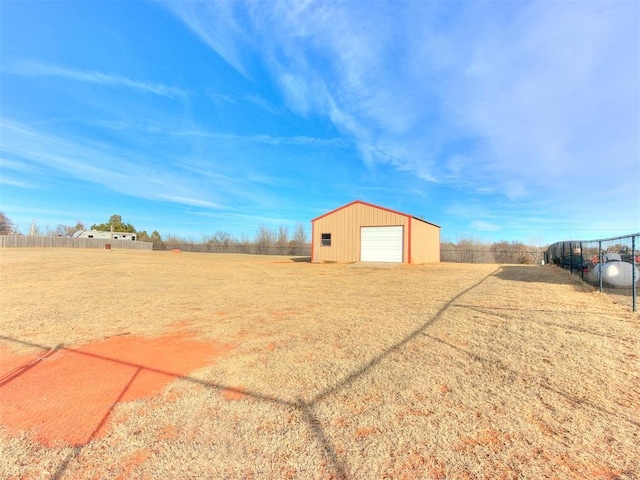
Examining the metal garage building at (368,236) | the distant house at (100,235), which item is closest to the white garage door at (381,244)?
the metal garage building at (368,236)

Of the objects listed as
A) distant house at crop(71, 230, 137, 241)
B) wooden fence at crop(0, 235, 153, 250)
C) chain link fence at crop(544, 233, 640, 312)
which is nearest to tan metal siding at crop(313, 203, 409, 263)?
chain link fence at crop(544, 233, 640, 312)

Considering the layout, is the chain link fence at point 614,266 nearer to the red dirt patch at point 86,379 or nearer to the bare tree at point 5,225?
the red dirt patch at point 86,379

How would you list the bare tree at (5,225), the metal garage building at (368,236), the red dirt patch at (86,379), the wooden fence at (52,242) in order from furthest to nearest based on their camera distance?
A: the bare tree at (5,225), the wooden fence at (52,242), the metal garage building at (368,236), the red dirt patch at (86,379)

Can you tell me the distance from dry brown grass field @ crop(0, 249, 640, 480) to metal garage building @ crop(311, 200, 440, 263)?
1313 cm

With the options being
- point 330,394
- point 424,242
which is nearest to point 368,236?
point 424,242

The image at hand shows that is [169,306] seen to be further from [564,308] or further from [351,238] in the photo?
[351,238]

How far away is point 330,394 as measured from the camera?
300 cm

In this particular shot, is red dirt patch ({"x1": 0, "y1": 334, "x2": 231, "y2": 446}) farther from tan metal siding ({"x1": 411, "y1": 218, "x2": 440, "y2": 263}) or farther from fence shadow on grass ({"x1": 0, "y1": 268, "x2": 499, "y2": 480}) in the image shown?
tan metal siding ({"x1": 411, "y1": 218, "x2": 440, "y2": 263})

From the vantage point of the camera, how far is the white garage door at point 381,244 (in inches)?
769

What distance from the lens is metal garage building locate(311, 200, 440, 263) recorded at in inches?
765

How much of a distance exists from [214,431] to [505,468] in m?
1.99

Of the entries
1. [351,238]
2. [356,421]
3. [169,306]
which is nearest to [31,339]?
[169,306]

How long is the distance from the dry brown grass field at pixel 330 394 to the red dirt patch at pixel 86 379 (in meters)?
0.02

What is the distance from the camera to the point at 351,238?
20844mm
